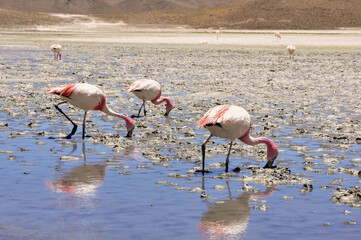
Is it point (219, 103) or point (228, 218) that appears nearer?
point (228, 218)

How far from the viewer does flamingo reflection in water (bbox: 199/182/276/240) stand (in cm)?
738

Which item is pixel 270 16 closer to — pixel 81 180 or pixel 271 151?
pixel 271 151

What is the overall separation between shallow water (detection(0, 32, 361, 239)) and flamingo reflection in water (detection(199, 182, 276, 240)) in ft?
0.04

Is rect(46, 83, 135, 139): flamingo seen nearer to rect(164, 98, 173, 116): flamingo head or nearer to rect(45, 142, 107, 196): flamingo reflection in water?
A: rect(45, 142, 107, 196): flamingo reflection in water

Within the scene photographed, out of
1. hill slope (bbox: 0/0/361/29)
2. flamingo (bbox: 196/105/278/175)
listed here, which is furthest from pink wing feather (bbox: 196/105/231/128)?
hill slope (bbox: 0/0/361/29)

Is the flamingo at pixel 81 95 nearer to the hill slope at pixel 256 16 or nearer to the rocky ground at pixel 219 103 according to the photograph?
the rocky ground at pixel 219 103

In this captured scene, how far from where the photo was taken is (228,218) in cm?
806

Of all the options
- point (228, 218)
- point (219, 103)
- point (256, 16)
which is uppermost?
point (256, 16)

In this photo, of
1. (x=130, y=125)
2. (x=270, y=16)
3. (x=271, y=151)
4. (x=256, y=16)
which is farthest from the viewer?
(x=256, y=16)

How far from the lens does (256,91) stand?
2328 centimetres

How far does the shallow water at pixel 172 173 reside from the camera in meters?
7.63

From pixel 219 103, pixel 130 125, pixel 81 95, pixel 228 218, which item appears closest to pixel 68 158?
pixel 81 95

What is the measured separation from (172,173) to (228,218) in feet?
7.90

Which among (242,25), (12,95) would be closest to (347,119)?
(12,95)
